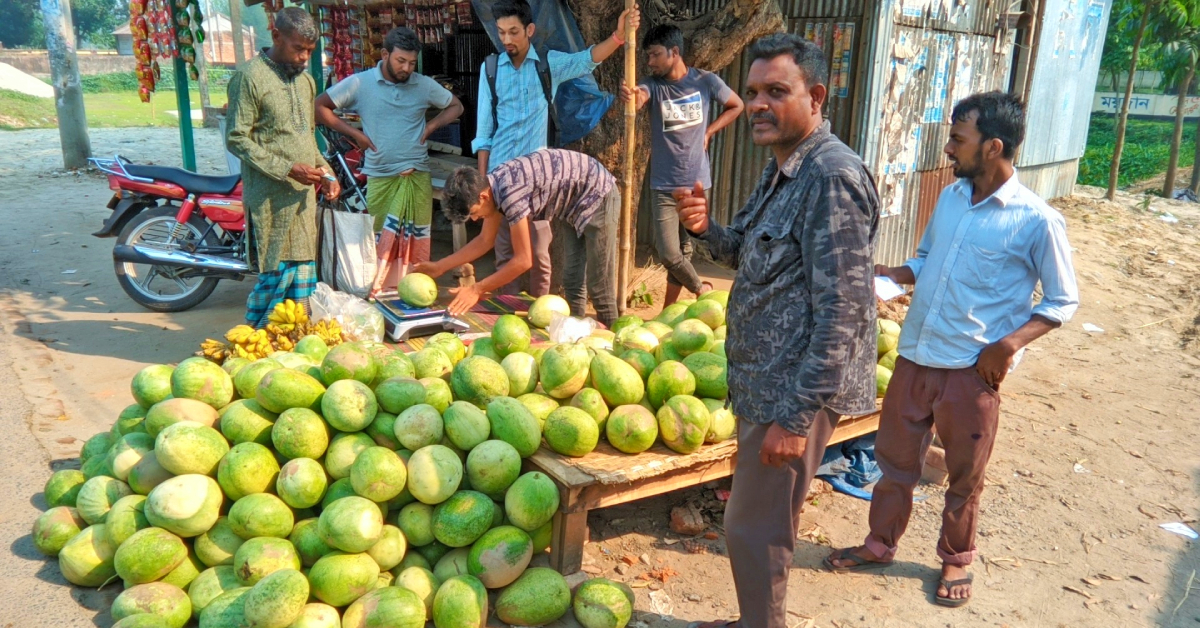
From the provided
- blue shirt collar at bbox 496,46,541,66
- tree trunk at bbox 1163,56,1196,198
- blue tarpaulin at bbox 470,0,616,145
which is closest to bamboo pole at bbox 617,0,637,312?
blue tarpaulin at bbox 470,0,616,145

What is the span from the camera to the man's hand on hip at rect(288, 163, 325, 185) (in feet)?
16.6

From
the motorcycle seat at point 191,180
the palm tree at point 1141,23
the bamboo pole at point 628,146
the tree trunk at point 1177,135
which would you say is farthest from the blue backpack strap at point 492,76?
the tree trunk at point 1177,135

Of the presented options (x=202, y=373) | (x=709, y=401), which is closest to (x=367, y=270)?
(x=202, y=373)

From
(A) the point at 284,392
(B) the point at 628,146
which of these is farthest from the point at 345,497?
(B) the point at 628,146

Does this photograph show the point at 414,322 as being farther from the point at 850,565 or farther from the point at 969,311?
Result: the point at 969,311

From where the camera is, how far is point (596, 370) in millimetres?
3664

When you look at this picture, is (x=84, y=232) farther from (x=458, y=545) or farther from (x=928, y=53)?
(x=928, y=53)

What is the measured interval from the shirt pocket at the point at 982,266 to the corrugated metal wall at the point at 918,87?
4.17 metres

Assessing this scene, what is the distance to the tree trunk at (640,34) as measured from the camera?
5980 millimetres

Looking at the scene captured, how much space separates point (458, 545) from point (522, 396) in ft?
2.52

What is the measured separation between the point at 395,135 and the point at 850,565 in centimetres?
429

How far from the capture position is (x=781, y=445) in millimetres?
2387

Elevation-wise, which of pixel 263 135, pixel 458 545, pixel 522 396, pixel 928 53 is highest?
pixel 928 53

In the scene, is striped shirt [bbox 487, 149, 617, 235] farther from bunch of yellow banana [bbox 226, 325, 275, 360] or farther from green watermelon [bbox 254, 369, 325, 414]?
bunch of yellow banana [bbox 226, 325, 275, 360]
